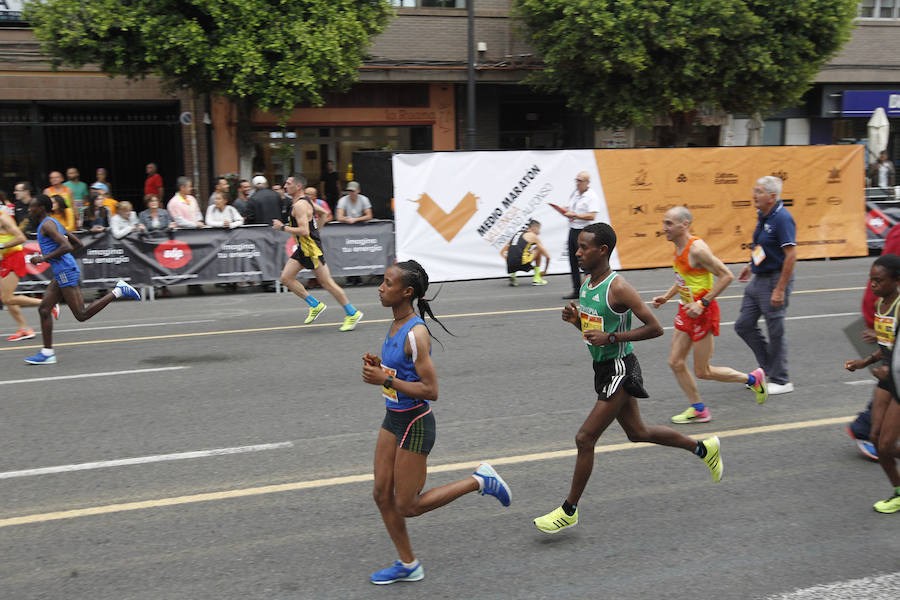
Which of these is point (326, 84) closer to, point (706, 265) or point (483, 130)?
point (483, 130)

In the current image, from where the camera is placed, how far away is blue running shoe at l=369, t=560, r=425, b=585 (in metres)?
4.20

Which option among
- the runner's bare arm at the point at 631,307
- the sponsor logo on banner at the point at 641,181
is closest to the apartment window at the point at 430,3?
the sponsor logo on banner at the point at 641,181

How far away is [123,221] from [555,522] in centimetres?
1169

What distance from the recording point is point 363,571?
4336 millimetres

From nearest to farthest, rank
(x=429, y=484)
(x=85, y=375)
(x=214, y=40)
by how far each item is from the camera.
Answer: (x=429, y=484), (x=85, y=375), (x=214, y=40)

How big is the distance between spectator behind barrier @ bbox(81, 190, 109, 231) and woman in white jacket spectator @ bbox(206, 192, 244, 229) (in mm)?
1813

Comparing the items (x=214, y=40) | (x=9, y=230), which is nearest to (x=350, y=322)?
(x=9, y=230)

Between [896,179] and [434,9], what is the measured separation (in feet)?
54.1

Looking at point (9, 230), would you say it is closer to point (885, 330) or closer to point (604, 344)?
point (604, 344)

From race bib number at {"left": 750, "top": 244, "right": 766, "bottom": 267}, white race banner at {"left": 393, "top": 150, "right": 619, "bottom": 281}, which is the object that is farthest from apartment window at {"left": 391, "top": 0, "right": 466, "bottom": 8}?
race bib number at {"left": 750, "top": 244, "right": 766, "bottom": 267}

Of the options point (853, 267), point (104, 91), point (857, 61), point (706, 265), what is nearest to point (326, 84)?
point (104, 91)

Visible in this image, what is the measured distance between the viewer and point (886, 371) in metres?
4.80

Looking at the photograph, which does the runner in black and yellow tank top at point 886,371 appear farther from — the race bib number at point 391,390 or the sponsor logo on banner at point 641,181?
the sponsor logo on banner at point 641,181

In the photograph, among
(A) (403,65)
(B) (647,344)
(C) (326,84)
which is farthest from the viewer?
(A) (403,65)
